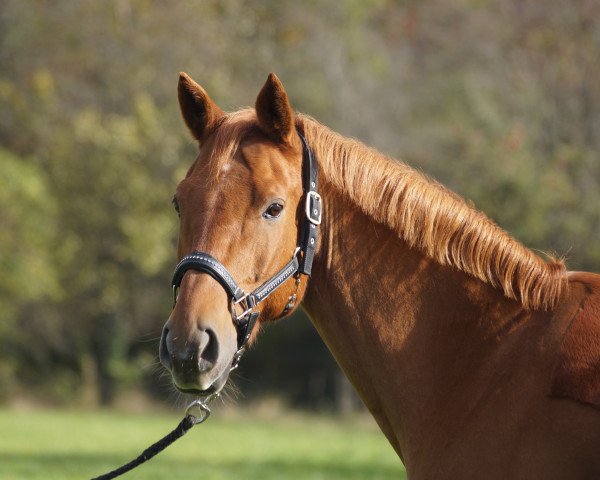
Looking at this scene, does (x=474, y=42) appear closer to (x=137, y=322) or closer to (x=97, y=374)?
(x=137, y=322)

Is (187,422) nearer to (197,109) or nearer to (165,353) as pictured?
(165,353)

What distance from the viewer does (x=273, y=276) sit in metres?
3.82

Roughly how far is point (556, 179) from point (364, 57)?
13458 mm

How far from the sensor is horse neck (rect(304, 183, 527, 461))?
3.81 meters

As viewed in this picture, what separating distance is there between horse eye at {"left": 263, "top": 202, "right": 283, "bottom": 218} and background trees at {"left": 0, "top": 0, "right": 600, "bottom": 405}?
21153 millimetres

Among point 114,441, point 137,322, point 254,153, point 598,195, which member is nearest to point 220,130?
point 254,153

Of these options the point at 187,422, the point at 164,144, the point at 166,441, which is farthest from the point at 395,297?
the point at 164,144

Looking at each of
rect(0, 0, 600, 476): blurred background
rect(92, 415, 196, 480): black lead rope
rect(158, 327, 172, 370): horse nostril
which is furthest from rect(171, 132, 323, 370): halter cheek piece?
rect(0, 0, 600, 476): blurred background

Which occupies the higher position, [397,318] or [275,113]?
[275,113]

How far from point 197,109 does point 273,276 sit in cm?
92

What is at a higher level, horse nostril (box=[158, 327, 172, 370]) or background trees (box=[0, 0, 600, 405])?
background trees (box=[0, 0, 600, 405])

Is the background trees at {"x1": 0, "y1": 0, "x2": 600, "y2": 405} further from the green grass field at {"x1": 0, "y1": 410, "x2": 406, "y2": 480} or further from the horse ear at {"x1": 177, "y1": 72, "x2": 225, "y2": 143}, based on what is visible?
the horse ear at {"x1": 177, "y1": 72, "x2": 225, "y2": 143}

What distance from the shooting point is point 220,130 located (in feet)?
13.3

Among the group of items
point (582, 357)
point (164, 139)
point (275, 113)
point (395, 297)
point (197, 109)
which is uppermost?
point (164, 139)
